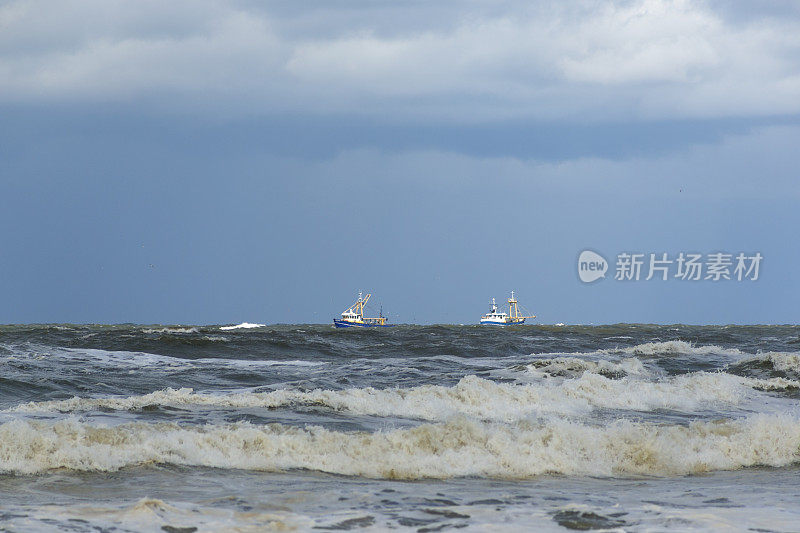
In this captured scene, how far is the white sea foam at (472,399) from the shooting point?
12.1 meters

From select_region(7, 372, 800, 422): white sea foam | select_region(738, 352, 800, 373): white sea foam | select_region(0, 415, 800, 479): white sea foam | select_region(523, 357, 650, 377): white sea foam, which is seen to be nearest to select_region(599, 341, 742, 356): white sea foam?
select_region(738, 352, 800, 373): white sea foam

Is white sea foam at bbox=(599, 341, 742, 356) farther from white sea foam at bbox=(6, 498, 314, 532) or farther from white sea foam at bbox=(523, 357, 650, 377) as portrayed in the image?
white sea foam at bbox=(6, 498, 314, 532)

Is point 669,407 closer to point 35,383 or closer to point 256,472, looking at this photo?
point 256,472

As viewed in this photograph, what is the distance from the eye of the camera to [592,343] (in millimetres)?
34562

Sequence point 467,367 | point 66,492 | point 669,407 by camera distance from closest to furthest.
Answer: point 66,492, point 669,407, point 467,367

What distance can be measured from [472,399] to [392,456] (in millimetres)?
4800

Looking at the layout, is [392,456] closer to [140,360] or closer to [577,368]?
[577,368]

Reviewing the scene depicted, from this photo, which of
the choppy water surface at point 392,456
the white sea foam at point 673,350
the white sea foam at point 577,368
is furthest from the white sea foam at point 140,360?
the white sea foam at point 673,350

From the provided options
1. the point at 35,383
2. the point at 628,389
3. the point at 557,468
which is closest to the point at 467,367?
the point at 628,389

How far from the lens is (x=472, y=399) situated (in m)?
13.3

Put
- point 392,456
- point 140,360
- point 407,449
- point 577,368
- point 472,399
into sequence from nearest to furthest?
point 392,456 → point 407,449 → point 472,399 → point 577,368 → point 140,360

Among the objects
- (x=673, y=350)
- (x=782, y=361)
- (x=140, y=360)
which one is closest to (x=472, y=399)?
(x=782, y=361)

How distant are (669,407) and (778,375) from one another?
7066 mm

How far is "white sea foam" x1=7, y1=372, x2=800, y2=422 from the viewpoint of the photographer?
12141mm
